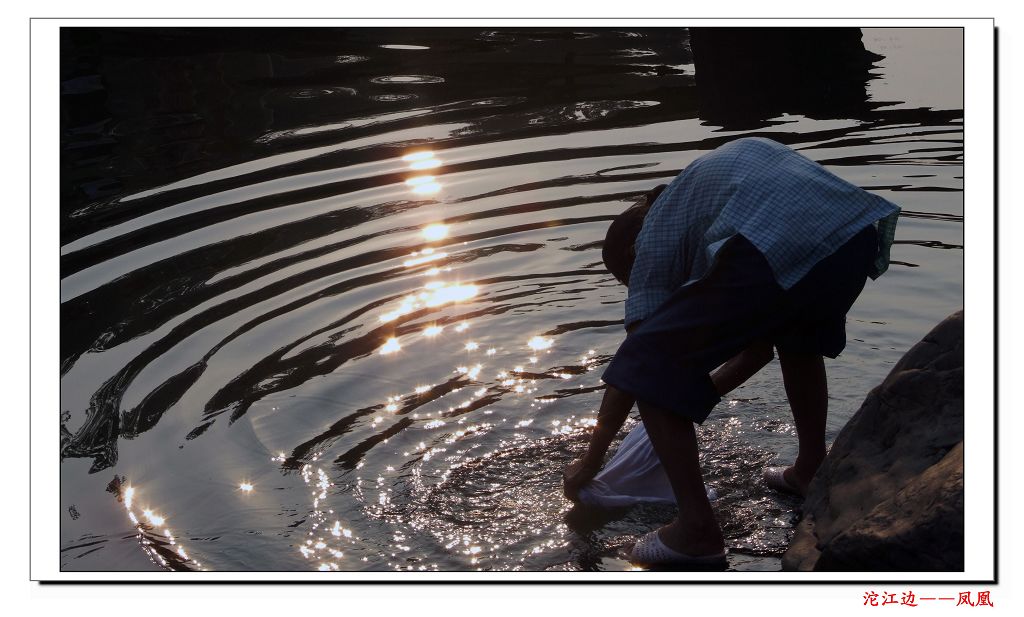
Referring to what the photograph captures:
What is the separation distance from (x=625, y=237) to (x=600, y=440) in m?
0.79

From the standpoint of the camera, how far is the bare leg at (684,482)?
3.51 metres

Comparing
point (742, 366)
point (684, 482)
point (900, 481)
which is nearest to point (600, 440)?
point (684, 482)

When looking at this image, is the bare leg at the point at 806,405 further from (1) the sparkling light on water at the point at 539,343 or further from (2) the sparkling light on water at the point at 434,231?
(2) the sparkling light on water at the point at 434,231

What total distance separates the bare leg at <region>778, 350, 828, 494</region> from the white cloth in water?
341 mm

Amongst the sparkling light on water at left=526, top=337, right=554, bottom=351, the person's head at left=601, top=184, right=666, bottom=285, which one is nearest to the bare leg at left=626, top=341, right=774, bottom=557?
the person's head at left=601, top=184, right=666, bottom=285

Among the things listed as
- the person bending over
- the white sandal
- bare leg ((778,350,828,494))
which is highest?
the person bending over

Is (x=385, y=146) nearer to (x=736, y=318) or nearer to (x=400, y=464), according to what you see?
(x=400, y=464)

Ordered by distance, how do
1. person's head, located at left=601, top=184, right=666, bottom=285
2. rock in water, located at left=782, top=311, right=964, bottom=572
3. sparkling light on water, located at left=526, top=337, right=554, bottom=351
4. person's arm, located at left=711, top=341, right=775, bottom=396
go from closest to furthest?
1. rock in water, located at left=782, top=311, right=964, bottom=572
2. person's head, located at left=601, top=184, right=666, bottom=285
3. person's arm, located at left=711, top=341, right=775, bottom=396
4. sparkling light on water, located at left=526, top=337, right=554, bottom=351

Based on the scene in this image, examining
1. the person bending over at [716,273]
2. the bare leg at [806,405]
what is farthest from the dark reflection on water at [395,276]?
the person bending over at [716,273]

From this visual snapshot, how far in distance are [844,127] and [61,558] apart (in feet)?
24.6

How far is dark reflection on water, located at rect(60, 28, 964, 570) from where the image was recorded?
4.11 m

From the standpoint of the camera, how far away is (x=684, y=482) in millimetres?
3535

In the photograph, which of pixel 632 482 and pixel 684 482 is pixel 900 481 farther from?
pixel 632 482

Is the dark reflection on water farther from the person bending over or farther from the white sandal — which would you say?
the person bending over
